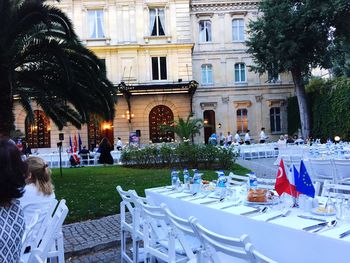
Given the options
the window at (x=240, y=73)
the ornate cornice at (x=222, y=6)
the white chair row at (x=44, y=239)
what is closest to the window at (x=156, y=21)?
the ornate cornice at (x=222, y=6)

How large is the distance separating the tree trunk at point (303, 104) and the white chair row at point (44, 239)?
25.0 meters

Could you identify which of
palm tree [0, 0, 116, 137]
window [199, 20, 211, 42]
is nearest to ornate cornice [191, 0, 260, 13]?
window [199, 20, 211, 42]

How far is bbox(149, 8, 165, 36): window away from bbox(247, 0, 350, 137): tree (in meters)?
9.55

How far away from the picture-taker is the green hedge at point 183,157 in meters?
17.1

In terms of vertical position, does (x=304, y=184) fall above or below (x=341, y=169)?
above

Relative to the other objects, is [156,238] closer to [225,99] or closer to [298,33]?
[298,33]

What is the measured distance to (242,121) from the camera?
35.0m

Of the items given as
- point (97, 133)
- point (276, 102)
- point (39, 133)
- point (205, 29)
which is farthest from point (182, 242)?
point (205, 29)

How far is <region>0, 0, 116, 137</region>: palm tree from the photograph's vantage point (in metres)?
11.0

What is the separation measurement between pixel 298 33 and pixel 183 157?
43.1ft

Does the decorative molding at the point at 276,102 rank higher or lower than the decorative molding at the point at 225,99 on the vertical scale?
lower

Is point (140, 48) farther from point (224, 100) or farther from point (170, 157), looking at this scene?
point (170, 157)

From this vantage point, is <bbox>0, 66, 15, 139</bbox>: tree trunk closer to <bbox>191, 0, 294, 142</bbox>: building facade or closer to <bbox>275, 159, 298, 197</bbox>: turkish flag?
<bbox>275, 159, 298, 197</bbox>: turkish flag

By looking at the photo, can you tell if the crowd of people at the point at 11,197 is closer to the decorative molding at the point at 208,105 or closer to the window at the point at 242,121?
the decorative molding at the point at 208,105
